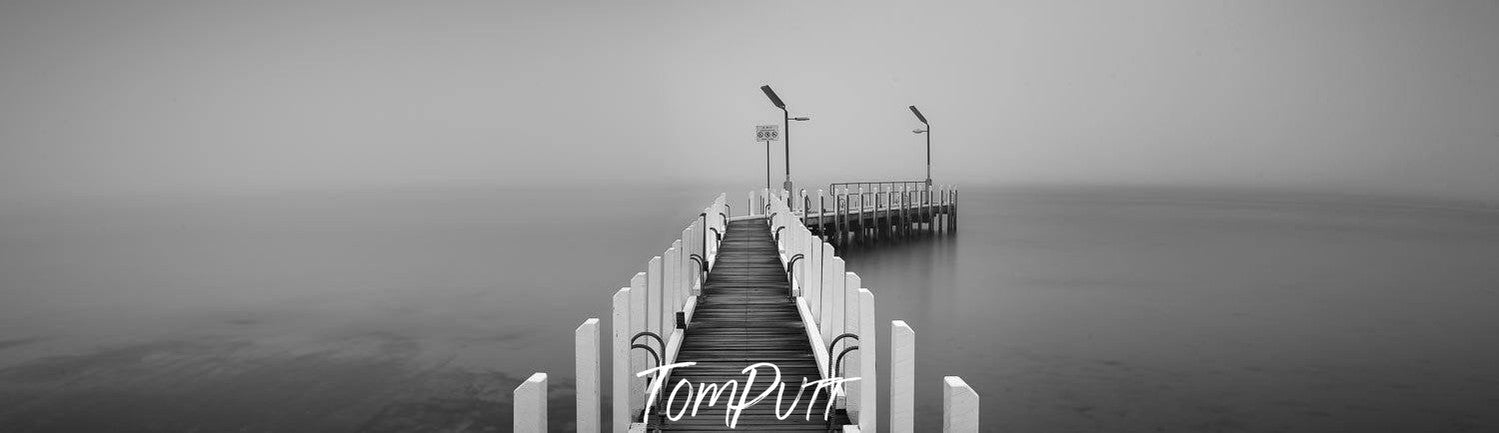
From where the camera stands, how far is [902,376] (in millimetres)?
5660

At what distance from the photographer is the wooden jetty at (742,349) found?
5758 millimetres

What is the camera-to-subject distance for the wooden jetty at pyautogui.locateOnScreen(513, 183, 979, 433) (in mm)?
5758

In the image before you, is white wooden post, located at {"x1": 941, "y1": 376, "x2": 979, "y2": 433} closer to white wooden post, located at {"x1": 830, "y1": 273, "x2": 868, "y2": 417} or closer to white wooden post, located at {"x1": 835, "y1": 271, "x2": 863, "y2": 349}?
white wooden post, located at {"x1": 830, "y1": 273, "x2": 868, "y2": 417}

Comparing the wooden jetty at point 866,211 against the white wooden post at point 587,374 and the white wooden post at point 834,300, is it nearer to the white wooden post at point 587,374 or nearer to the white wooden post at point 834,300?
the white wooden post at point 834,300

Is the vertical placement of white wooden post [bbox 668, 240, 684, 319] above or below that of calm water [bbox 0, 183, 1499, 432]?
above

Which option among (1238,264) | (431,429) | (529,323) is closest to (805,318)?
(431,429)

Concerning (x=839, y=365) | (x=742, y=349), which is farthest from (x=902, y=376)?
(x=742, y=349)

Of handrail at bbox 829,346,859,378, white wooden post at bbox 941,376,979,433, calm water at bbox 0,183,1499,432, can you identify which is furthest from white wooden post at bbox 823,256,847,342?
calm water at bbox 0,183,1499,432

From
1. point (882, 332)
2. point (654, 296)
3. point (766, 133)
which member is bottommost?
point (882, 332)

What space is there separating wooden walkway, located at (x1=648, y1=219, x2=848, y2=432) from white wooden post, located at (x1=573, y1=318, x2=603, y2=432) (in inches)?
37.5

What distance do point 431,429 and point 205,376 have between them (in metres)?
6.77

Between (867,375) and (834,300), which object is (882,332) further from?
(867,375)

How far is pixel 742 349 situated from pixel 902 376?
4.42m

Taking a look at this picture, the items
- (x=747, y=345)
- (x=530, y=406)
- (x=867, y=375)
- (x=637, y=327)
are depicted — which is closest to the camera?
(x=530, y=406)
